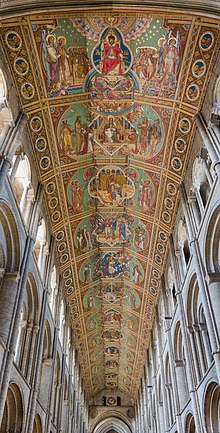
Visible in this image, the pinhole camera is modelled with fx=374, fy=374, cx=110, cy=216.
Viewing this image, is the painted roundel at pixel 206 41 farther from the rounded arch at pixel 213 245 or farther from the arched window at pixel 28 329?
the arched window at pixel 28 329

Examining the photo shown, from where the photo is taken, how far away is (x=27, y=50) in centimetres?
1184

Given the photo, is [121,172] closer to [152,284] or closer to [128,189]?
[128,189]

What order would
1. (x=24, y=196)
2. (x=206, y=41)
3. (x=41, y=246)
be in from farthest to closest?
(x=41, y=246) → (x=24, y=196) → (x=206, y=41)

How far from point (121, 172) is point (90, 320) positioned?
43.9 ft

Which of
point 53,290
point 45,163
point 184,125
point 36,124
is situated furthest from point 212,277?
point 53,290

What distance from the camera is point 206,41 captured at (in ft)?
38.1

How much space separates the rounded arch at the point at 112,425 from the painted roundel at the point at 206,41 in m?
36.4

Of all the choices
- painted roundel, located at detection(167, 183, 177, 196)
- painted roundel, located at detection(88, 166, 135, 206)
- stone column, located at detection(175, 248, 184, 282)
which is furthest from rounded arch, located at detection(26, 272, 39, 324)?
painted roundel, located at detection(167, 183, 177, 196)

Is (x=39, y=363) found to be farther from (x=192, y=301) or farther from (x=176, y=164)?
(x=176, y=164)

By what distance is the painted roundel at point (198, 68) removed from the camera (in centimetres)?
1216

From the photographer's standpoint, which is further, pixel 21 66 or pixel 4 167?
pixel 21 66

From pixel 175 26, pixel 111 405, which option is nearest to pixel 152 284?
pixel 175 26

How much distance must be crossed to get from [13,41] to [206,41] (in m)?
5.96

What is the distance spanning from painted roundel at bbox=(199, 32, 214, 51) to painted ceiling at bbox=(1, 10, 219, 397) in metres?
0.03
